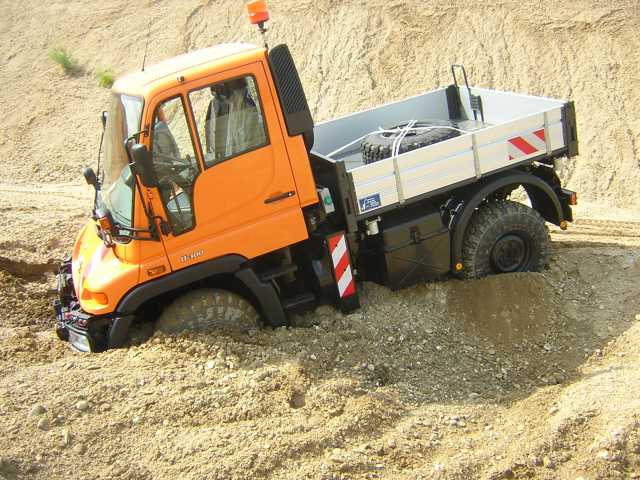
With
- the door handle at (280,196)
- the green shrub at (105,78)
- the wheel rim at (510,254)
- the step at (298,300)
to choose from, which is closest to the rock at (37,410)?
the step at (298,300)

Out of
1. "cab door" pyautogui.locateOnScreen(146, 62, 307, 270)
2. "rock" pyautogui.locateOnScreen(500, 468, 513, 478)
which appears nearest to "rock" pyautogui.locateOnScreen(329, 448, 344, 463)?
"rock" pyautogui.locateOnScreen(500, 468, 513, 478)

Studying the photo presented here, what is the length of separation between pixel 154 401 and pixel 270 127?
2.29 meters

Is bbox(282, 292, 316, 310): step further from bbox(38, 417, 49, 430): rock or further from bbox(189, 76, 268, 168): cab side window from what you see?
bbox(38, 417, 49, 430): rock

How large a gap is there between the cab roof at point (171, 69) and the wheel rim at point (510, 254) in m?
3.03

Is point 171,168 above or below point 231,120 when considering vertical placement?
below

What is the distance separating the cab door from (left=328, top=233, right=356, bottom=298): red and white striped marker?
24.0 inches

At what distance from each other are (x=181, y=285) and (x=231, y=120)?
1.38 meters

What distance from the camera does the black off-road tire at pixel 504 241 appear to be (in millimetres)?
6887

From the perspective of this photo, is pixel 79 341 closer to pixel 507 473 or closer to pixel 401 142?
pixel 401 142

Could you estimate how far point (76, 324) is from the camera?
6215 millimetres

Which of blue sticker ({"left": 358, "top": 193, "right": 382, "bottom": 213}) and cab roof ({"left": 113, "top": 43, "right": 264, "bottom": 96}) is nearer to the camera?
cab roof ({"left": 113, "top": 43, "right": 264, "bottom": 96})

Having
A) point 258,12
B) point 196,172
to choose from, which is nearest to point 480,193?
point 258,12

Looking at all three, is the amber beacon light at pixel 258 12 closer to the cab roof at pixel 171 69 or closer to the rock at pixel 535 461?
the cab roof at pixel 171 69

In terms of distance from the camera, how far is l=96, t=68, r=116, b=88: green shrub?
15.6 m
